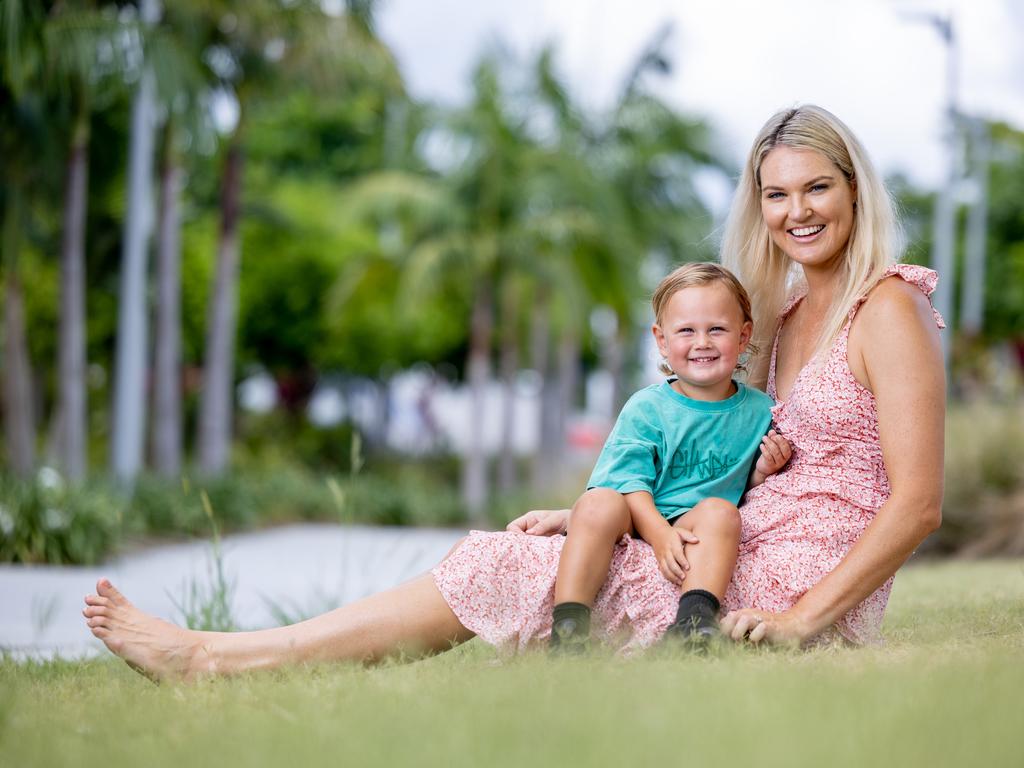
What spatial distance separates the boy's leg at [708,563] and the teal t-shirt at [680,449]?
0.51ft

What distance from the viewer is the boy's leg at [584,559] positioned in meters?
3.34

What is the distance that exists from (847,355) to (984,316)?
39.4 m

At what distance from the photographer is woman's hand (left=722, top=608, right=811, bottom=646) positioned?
3238mm

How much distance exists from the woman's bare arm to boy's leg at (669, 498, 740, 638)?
73 millimetres

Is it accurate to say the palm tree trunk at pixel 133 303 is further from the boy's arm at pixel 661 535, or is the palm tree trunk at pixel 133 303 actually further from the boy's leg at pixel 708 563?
the boy's leg at pixel 708 563

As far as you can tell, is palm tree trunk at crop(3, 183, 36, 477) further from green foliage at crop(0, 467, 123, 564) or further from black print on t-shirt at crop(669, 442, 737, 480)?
black print on t-shirt at crop(669, 442, 737, 480)

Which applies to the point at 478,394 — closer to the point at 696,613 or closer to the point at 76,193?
the point at 76,193

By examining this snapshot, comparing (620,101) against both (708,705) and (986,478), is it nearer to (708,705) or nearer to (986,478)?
(986,478)

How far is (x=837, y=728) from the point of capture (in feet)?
7.62

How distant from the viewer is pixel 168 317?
52.5ft

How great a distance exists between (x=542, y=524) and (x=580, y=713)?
1.32m

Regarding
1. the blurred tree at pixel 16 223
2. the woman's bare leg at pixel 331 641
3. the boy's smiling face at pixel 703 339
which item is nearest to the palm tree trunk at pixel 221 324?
the blurred tree at pixel 16 223

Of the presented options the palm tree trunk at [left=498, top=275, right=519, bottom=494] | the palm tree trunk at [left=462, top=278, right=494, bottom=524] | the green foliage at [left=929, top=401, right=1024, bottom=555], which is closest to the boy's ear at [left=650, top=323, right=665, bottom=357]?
the green foliage at [left=929, top=401, right=1024, bottom=555]

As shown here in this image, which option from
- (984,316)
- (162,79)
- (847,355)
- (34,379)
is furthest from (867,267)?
(984,316)
